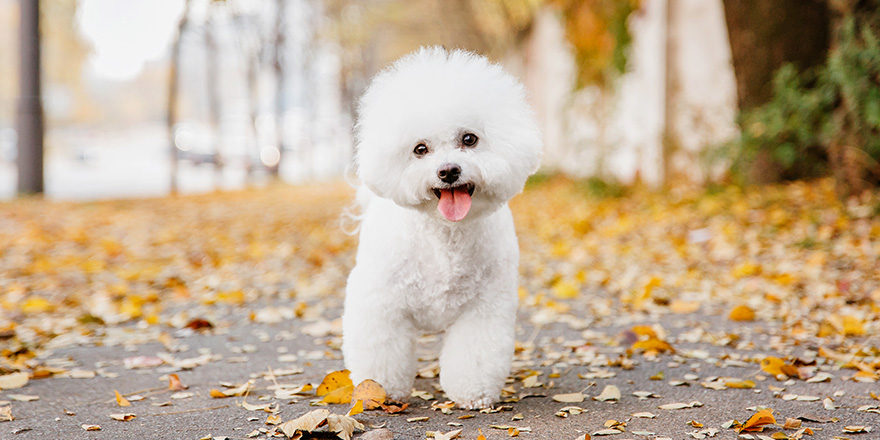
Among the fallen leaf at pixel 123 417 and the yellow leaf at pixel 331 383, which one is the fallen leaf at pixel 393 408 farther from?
the fallen leaf at pixel 123 417

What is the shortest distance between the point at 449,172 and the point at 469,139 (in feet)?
0.71

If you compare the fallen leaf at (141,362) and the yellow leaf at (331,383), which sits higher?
the yellow leaf at (331,383)

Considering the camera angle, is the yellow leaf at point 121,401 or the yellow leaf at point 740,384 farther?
the yellow leaf at point 740,384

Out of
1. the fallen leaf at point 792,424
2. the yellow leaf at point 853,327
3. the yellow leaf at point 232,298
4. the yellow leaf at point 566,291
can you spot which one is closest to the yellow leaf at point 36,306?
the yellow leaf at point 232,298

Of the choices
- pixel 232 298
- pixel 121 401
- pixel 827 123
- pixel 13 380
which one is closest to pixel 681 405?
pixel 121 401

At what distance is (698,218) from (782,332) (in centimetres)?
399

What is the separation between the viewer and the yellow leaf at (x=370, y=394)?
124 inches

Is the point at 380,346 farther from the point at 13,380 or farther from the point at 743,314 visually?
the point at 743,314

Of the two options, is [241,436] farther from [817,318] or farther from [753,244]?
[753,244]

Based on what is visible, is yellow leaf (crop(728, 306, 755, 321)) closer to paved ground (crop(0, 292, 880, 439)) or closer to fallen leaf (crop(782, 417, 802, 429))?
paved ground (crop(0, 292, 880, 439))

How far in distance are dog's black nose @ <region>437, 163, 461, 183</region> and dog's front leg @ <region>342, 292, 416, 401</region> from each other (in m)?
0.68

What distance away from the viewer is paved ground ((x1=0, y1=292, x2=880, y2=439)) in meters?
2.94

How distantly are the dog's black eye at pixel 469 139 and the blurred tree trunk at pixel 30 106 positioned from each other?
469 inches

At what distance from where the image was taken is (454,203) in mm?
2928
